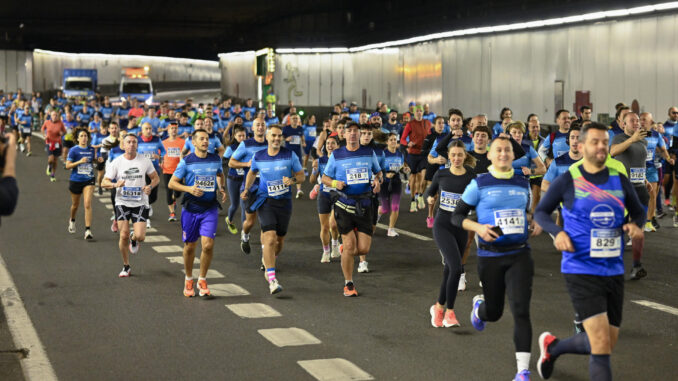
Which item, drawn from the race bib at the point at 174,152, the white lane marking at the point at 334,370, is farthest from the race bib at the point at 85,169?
the white lane marking at the point at 334,370

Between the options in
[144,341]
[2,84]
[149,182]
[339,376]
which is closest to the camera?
[339,376]

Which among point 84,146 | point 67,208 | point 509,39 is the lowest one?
point 67,208

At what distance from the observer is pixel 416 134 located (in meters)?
21.1

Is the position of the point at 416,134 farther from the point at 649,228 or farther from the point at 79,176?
the point at 79,176

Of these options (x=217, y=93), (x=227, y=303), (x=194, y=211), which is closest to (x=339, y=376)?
(x=227, y=303)

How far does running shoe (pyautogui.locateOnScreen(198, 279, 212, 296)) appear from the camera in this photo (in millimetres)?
11781

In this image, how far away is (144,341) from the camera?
9477 millimetres

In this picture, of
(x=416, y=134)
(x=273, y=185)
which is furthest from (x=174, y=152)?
(x=273, y=185)

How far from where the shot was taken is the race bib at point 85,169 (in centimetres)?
1780

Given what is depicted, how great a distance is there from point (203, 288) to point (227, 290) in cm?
46

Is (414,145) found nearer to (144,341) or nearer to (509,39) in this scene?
(144,341)

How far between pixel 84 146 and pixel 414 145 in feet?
20.3

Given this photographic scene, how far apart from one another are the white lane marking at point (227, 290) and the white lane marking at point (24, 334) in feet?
6.82

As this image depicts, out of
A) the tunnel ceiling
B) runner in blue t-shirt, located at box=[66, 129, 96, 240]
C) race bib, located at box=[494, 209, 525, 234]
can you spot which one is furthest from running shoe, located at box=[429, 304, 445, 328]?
the tunnel ceiling
